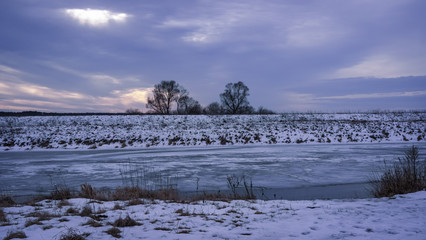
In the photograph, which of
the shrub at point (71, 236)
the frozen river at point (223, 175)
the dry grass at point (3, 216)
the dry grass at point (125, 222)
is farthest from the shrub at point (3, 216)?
the frozen river at point (223, 175)

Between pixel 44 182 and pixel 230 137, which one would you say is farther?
pixel 230 137

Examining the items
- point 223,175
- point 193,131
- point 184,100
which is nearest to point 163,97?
point 184,100

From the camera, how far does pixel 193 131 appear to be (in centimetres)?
2695

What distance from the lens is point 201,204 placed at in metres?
6.30

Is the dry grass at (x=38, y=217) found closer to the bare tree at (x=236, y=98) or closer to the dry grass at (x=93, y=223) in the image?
the dry grass at (x=93, y=223)

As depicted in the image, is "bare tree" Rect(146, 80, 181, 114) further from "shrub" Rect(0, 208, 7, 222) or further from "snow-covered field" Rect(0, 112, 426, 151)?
"shrub" Rect(0, 208, 7, 222)

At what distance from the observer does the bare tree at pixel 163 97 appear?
6070cm

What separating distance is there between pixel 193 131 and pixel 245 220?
22114 millimetres

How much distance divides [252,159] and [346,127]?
62.1 feet

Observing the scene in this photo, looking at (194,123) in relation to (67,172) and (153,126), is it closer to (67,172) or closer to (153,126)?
(153,126)

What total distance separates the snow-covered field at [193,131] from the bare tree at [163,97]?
87.7 feet

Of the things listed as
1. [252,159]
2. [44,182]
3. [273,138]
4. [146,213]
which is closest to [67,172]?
[44,182]

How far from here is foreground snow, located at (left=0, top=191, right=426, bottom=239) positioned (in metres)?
4.17

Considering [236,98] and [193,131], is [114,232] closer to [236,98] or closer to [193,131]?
[193,131]
